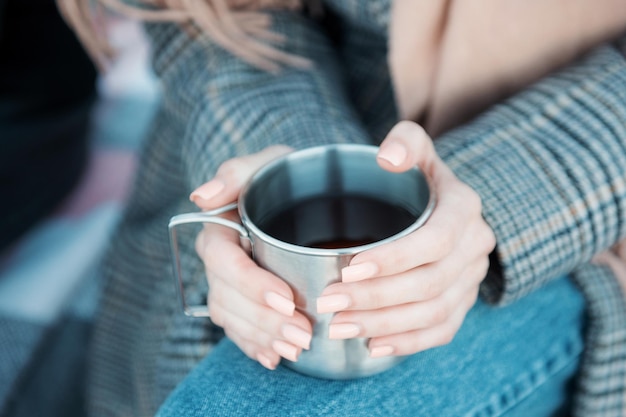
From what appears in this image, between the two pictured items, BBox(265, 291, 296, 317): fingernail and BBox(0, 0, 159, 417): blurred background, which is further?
BBox(0, 0, 159, 417): blurred background

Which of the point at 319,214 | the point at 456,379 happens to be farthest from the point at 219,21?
the point at 456,379

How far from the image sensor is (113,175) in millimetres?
1421

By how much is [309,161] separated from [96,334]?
1.91 ft

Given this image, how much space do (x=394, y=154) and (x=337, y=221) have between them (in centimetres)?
7

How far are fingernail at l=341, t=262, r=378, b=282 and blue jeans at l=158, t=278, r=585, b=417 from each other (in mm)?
118

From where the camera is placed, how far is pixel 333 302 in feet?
1.25

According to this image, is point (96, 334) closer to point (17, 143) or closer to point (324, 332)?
point (17, 143)

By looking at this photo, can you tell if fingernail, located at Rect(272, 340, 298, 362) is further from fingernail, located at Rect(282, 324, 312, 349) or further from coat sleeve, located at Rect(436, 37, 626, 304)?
coat sleeve, located at Rect(436, 37, 626, 304)

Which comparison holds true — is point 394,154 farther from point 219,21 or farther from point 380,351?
point 219,21

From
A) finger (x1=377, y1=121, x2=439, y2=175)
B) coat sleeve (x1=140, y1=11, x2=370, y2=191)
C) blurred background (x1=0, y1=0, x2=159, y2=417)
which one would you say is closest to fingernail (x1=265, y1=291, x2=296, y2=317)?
finger (x1=377, y1=121, x2=439, y2=175)

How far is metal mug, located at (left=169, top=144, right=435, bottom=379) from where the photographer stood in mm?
393

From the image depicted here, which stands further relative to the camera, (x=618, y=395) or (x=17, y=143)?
(x=17, y=143)

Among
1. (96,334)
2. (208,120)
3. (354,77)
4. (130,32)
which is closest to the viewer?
(208,120)

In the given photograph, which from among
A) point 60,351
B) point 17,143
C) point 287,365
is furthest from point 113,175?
point 287,365
